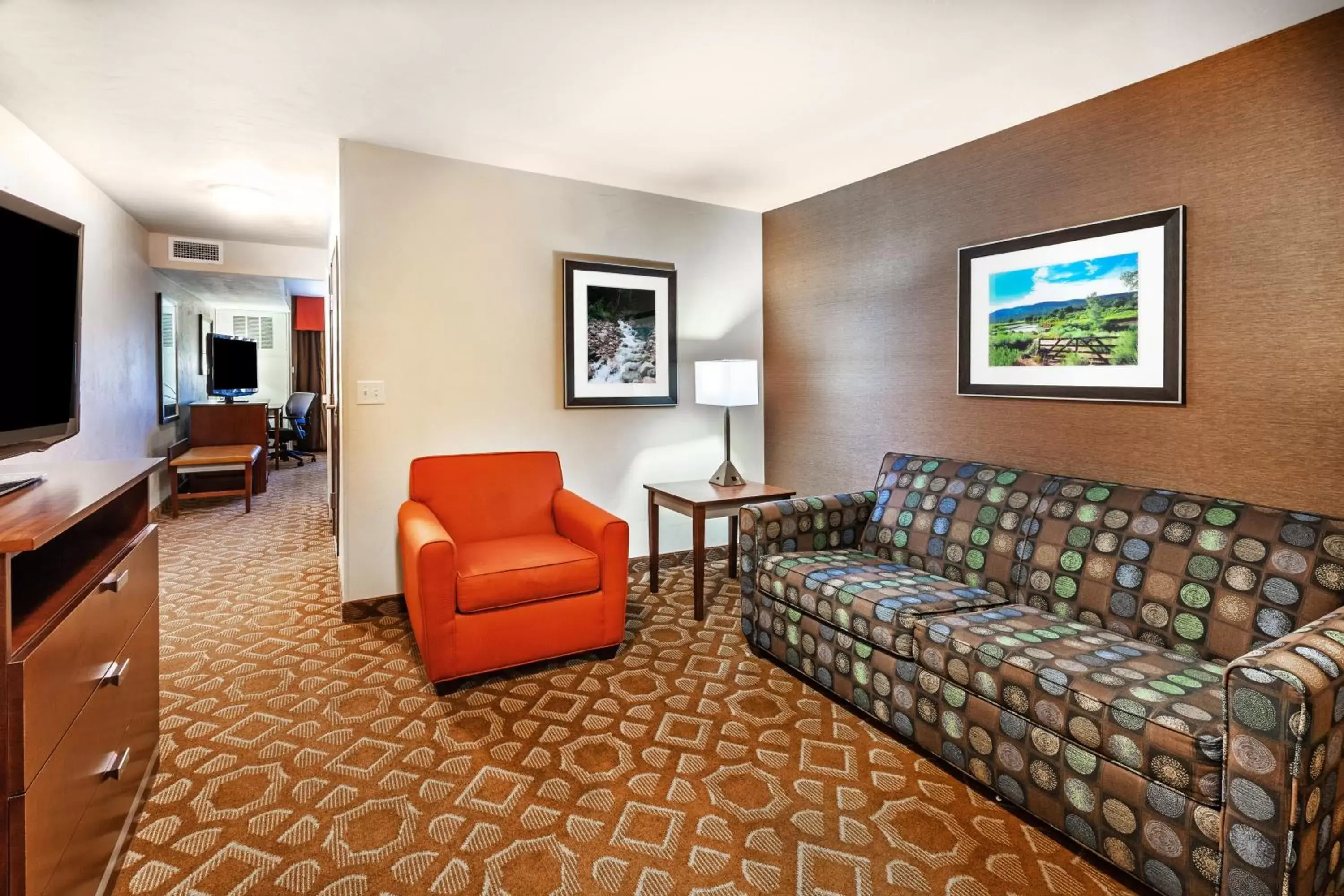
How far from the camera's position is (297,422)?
378 inches

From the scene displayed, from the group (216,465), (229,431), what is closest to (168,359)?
(229,431)

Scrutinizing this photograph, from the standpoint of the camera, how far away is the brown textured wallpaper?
2.14 meters

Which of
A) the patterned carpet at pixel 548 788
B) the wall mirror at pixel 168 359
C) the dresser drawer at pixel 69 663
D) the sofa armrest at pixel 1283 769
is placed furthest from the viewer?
the wall mirror at pixel 168 359

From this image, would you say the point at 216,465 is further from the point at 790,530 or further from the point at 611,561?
the point at 790,530

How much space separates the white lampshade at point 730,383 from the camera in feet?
12.3

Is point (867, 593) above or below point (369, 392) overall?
below

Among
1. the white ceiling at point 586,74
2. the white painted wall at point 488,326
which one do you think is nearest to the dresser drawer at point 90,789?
the white painted wall at point 488,326

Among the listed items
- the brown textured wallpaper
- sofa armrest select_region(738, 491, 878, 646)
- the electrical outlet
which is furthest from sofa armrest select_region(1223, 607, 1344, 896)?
the electrical outlet

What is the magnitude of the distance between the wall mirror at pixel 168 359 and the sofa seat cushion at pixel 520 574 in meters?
5.08

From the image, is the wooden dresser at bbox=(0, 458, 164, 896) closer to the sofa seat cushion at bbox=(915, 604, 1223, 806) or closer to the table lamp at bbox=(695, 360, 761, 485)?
Answer: the sofa seat cushion at bbox=(915, 604, 1223, 806)

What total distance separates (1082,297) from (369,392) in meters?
3.21

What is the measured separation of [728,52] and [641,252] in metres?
1.70

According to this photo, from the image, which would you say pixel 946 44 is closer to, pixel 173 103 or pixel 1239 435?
pixel 1239 435

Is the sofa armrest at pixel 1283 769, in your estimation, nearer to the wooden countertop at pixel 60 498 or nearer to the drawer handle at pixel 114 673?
the wooden countertop at pixel 60 498
